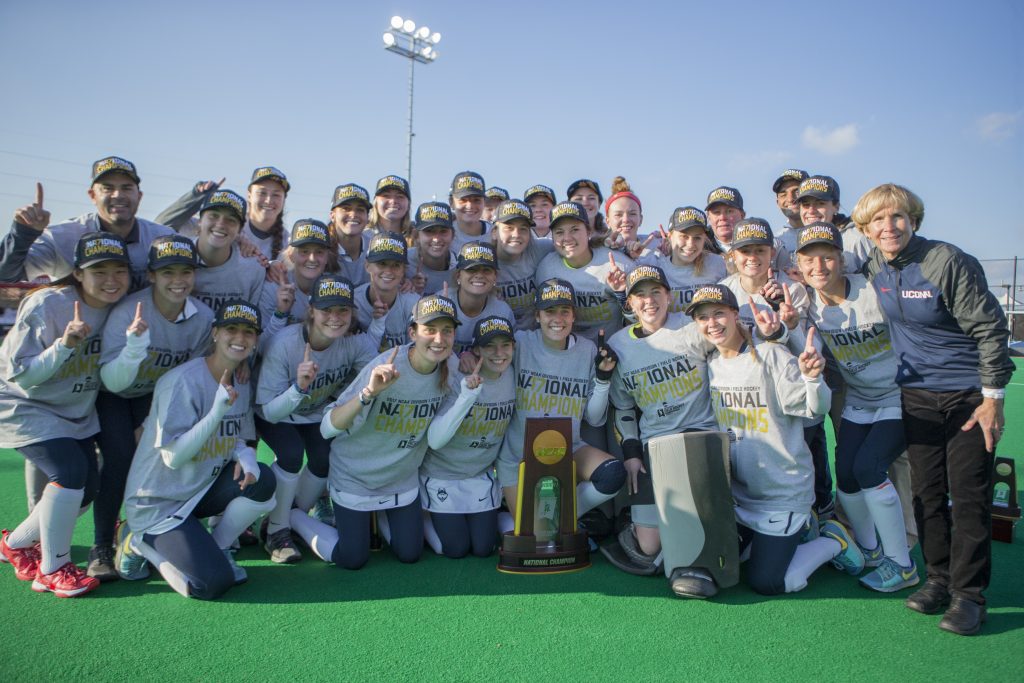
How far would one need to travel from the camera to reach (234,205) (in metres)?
4.63

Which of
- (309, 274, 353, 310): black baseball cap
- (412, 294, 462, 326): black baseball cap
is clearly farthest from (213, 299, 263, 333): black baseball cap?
(412, 294, 462, 326): black baseball cap

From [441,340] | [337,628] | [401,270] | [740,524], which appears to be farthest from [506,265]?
[337,628]

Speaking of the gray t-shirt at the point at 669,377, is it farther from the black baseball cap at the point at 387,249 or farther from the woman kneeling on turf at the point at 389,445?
the black baseball cap at the point at 387,249

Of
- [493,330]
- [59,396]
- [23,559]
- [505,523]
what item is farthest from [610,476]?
[23,559]

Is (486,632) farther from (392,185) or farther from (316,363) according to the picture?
(392,185)

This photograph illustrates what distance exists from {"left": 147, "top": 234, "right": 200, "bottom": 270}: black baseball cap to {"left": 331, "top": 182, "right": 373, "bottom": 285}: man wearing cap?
49.9 inches

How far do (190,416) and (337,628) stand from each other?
1.58 meters

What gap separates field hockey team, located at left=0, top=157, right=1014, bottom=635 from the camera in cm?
379

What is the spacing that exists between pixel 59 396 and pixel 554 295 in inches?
127

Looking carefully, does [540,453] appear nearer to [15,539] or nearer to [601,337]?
[601,337]

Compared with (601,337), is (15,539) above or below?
below

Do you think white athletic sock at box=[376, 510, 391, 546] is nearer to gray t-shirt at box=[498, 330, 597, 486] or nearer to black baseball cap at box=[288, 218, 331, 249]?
gray t-shirt at box=[498, 330, 597, 486]

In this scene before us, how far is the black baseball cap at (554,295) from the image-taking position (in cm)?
472

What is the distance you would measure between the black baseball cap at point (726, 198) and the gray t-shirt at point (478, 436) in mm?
2311
